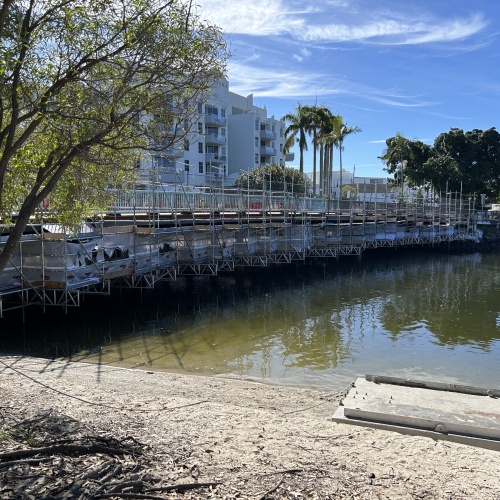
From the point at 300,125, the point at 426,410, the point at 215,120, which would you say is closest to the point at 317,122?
the point at 300,125

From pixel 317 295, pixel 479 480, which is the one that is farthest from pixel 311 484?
pixel 317 295

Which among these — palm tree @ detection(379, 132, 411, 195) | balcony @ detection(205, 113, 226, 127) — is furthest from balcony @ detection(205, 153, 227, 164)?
palm tree @ detection(379, 132, 411, 195)

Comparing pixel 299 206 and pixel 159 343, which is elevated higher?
pixel 299 206

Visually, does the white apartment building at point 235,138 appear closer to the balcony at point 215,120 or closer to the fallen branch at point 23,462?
the balcony at point 215,120

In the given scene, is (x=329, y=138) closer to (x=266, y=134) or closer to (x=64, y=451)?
(x=266, y=134)

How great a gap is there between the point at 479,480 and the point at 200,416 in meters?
3.85

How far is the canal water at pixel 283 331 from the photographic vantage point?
13.5 metres

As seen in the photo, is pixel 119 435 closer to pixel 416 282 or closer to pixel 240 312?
pixel 240 312

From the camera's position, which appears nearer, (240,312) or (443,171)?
(240,312)

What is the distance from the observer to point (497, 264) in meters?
43.7

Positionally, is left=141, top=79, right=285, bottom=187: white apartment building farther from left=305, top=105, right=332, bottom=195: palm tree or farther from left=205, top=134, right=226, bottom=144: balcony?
left=305, top=105, right=332, bottom=195: palm tree

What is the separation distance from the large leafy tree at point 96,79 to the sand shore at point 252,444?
287 cm

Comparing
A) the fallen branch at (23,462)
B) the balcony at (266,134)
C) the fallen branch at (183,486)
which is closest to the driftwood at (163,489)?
the fallen branch at (183,486)

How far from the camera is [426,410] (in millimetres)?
8445
